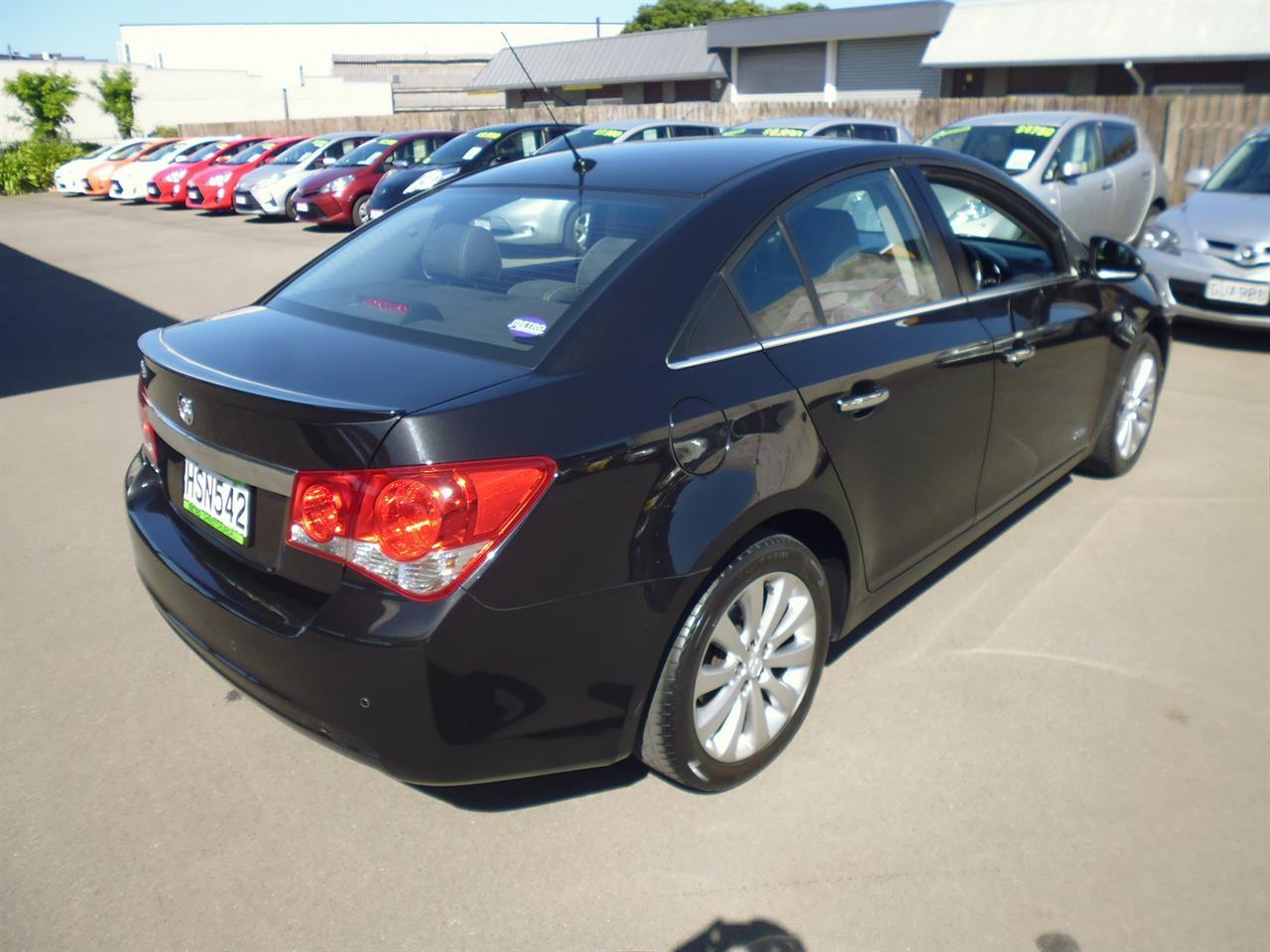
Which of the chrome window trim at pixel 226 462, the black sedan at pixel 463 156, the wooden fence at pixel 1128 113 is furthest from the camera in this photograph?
the wooden fence at pixel 1128 113

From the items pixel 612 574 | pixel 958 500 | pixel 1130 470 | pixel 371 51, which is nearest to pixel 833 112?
pixel 1130 470

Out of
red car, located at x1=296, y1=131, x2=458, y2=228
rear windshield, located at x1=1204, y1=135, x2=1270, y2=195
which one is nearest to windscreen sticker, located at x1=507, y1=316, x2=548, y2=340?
rear windshield, located at x1=1204, y1=135, x2=1270, y2=195

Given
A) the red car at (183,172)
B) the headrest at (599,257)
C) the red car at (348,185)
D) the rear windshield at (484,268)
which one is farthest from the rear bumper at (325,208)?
the headrest at (599,257)

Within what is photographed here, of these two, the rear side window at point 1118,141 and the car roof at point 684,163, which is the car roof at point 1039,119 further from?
the car roof at point 684,163

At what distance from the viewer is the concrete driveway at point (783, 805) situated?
96.6 inches

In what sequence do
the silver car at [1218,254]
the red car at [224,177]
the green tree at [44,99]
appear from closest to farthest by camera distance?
1. the silver car at [1218,254]
2. the red car at [224,177]
3. the green tree at [44,99]

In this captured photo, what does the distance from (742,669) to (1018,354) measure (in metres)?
1.75

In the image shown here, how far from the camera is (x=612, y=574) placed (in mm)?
2338

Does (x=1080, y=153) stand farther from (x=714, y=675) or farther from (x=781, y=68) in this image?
(x=781, y=68)

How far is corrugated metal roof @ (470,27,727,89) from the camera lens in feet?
137

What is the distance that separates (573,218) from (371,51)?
109m

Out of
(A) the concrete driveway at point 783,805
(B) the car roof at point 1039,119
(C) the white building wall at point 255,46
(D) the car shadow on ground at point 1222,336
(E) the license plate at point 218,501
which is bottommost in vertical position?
(D) the car shadow on ground at point 1222,336

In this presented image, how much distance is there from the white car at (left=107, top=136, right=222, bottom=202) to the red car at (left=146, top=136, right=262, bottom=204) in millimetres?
282

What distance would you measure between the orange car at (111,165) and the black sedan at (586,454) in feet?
88.6
